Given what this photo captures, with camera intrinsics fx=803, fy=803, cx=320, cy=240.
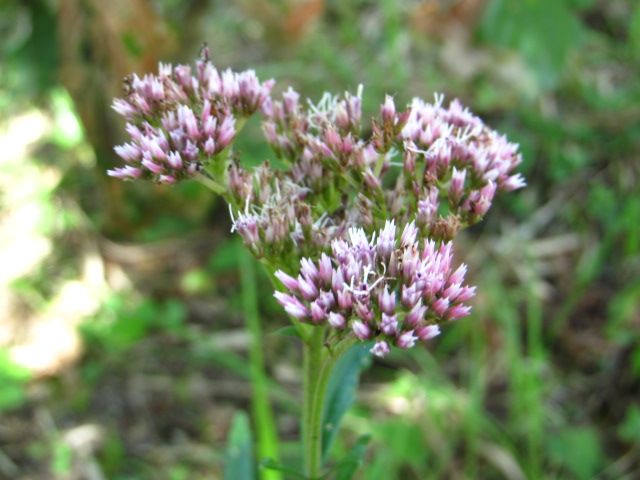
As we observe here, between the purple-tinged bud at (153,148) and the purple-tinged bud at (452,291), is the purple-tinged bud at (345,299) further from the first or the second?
the purple-tinged bud at (153,148)

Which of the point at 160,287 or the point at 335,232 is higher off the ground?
the point at 160,287

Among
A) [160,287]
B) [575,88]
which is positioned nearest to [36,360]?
[160,287]

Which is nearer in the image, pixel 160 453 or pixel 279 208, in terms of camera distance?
pixel 279 208

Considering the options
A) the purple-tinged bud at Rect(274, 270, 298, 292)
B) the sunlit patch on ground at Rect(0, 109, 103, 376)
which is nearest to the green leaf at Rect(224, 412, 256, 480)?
the purple-tinged bud at Rect(274, 270, 298, 292)

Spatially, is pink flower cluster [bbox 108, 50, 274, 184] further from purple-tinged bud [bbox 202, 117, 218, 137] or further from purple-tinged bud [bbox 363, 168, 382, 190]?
purple-tinged bud [bbox 363, 168, 382, 190]

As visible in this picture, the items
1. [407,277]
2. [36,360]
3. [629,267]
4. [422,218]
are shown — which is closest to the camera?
[407,277]

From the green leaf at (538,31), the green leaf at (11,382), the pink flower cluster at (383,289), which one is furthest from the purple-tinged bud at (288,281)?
the green leaf at (538,31)

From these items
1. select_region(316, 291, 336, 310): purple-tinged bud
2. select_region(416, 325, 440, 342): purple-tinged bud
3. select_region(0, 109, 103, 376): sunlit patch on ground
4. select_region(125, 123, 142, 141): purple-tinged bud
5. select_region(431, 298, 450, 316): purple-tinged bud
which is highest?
select_region(0, 109, 103, 376): sunlit patch on ground

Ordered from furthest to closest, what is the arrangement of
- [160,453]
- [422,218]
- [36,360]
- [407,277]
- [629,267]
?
1. [629,267]
2. [36,360]
3. [160,453]
4. [422,218]
5. [407,277]

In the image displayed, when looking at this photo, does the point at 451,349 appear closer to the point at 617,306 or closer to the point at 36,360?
the point at 617,306
